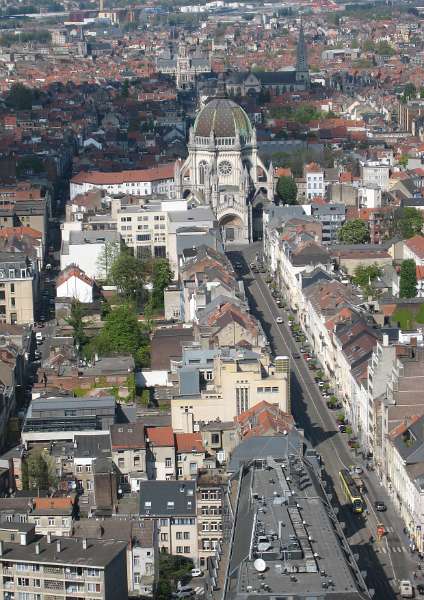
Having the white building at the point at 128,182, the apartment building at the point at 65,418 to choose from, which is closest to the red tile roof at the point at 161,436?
the apartment building at the point at 65,418

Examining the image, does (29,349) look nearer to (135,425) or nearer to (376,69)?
(135,425)

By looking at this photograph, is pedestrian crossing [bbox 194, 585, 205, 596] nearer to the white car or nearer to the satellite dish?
the white car

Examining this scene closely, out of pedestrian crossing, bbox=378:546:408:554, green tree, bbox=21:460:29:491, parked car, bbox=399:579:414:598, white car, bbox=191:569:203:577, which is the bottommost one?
parked car, bbox=399:579:414:598

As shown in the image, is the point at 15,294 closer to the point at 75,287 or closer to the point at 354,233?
the point at 75,287

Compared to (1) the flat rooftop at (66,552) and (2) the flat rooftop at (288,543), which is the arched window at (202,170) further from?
(1) the flat rooftop at (66,552)

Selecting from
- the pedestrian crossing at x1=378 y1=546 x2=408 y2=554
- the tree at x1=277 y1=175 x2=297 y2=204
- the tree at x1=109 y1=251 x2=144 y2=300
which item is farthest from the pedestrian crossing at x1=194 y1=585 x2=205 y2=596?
the tree at x1=277 y1=175 x2=297 y2=204
